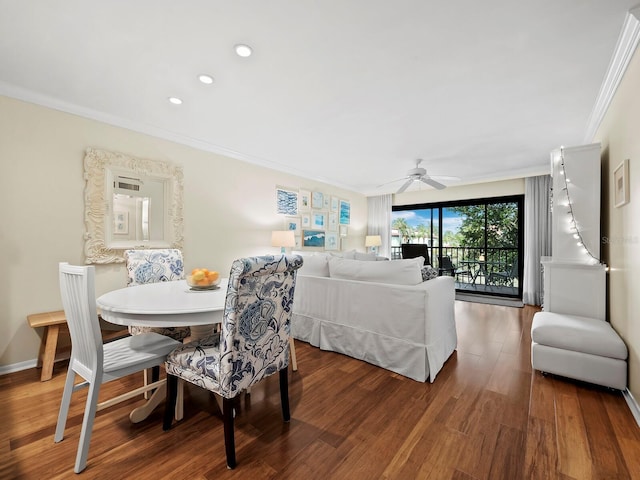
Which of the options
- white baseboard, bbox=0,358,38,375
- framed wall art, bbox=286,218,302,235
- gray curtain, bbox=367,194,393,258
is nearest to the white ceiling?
framed wall art, bbox=286,218,302,235

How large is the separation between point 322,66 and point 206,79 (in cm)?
95

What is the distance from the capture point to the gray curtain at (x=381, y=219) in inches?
275

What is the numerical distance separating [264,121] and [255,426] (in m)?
2.81

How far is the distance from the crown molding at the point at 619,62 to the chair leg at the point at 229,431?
303 cm

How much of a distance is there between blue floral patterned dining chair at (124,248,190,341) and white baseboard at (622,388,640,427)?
3.09 metres

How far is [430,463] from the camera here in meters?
1.42

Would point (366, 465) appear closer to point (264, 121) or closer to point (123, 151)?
point (264, 121)

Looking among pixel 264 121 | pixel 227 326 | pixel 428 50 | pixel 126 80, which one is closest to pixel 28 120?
pixel 126 80

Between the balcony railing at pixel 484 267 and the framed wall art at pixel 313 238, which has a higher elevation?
the framed wall art at pixel 313 238

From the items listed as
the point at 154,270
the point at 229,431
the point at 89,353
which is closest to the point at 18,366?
the point at 154,270

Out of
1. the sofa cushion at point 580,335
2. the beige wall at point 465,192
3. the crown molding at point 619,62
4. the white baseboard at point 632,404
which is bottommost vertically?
the white baseboard at point 632,404

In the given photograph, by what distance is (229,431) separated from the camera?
1.40m

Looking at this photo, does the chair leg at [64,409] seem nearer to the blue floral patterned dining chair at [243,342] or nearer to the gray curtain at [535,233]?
the blue floral patterned dining chair at [243,342]

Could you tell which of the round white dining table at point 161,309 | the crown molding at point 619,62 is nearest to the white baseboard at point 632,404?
the crown molding at point 619,62
